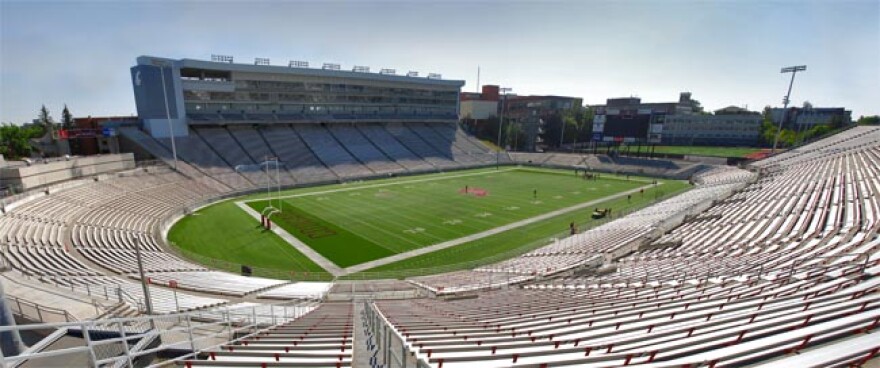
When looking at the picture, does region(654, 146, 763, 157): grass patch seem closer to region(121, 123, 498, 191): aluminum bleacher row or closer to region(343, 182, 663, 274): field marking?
region(121, 123, 498, 191): aluminum bleacher row

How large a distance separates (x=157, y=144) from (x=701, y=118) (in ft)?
366

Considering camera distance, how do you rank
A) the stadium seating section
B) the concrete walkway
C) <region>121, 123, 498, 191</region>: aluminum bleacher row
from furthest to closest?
<region>121, 123, 498, 191</region>: aluminum bleacher row < the concrete walkway < the stadium seating section

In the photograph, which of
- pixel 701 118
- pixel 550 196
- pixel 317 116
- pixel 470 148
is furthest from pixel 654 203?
pixel 701 118

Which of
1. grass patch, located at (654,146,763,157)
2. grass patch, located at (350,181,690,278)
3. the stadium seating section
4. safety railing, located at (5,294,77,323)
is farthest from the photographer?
grass patch, located at (654,146,763,157)

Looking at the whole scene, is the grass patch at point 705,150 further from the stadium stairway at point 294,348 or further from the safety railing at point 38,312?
the safety railing at point 38,312

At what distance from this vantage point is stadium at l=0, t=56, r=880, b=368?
5.78 m

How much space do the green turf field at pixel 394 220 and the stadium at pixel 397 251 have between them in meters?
0.29

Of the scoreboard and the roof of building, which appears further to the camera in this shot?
the scoreboard

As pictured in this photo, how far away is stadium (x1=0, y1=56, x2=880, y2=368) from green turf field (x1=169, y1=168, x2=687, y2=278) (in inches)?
11.3

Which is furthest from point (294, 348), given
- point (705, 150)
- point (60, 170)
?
point (705, 150)

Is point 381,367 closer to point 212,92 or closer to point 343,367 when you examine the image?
point 343,367

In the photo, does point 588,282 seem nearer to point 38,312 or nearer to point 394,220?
point 38,312

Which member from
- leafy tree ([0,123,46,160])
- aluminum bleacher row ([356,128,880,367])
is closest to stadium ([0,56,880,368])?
aluminum bleacher row ([356,128,880,367])

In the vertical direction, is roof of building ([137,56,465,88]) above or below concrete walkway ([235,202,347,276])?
above
